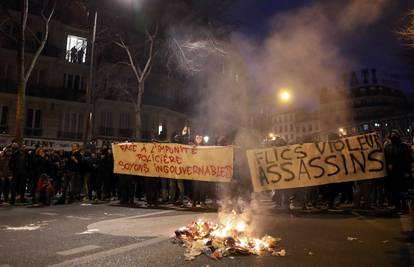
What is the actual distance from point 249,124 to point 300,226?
18659 mm

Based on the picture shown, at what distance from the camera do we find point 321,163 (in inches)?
352

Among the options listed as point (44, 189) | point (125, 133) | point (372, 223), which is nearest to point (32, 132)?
point (125, 133)

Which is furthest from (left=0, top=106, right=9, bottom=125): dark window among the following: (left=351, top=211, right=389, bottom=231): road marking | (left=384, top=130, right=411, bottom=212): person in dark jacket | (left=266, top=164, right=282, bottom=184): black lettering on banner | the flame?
(left=384, top=130, right=411, bottom=212): person in dark jacket

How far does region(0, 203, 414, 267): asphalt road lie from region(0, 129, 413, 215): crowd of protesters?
1.00 meters

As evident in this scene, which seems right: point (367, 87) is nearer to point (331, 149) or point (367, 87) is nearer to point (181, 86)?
point (181, 86)

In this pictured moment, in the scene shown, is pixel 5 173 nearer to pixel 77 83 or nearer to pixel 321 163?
pixel 321 163

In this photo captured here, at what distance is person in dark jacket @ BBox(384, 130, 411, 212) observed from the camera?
334 inches

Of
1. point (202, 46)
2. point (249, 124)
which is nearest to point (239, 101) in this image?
point (249, 124)

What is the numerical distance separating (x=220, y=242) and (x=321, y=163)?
478cm

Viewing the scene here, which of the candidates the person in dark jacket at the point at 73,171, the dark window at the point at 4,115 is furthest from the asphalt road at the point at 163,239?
the dark window at the point at 4,115

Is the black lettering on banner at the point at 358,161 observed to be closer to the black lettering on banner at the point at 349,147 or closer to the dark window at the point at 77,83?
the black lettering on banner at the point at 349,147

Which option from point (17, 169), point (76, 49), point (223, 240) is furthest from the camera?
point (76, 49)

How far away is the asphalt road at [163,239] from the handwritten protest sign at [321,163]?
2.77 ft

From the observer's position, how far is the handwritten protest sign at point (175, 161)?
9859 millimetres
